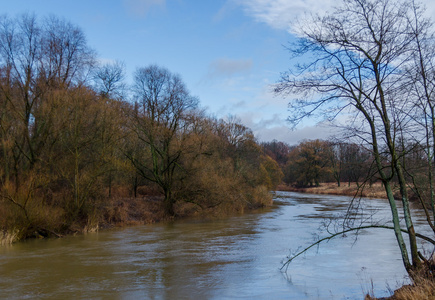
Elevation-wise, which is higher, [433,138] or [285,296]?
[433,138]

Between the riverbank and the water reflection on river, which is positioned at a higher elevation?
the riverbank

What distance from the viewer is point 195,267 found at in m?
13.3

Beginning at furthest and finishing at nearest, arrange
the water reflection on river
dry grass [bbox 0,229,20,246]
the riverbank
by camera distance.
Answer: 1. the riverbank
2. dry grass [bbox 0,229,20,246]
3. the water reflection on river

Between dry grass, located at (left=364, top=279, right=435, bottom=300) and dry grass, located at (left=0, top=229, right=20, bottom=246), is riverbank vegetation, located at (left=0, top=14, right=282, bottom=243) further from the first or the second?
dry grass, located at (left=364, top=279, right=435, bottom=300)

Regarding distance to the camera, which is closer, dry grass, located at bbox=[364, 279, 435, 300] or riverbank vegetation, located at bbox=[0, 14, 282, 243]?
dry grass, located at bbox=[364, 279, 435, 300]

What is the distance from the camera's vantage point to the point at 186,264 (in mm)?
13812

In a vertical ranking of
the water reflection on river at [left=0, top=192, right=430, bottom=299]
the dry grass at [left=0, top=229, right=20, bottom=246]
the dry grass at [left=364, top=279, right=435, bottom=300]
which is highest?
the dry grass at [left=364, top=279, right=435, bottom=300]

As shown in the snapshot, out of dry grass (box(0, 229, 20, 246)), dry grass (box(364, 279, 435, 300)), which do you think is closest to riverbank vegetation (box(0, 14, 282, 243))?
dry grass (box(0, 229, 20, 246))

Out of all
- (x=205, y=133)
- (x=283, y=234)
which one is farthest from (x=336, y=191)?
(x=283, y=234)

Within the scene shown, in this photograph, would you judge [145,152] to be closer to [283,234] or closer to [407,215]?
[283,234]

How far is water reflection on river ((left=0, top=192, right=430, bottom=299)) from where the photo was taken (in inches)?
409

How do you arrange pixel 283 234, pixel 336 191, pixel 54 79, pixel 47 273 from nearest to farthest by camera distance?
pixel 47 273
pixel 283 234
pixel 54 79
pixel 336 191

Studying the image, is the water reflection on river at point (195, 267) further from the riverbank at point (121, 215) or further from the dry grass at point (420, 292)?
the dry grass at point (420, 292)

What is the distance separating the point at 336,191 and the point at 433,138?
178 ft
